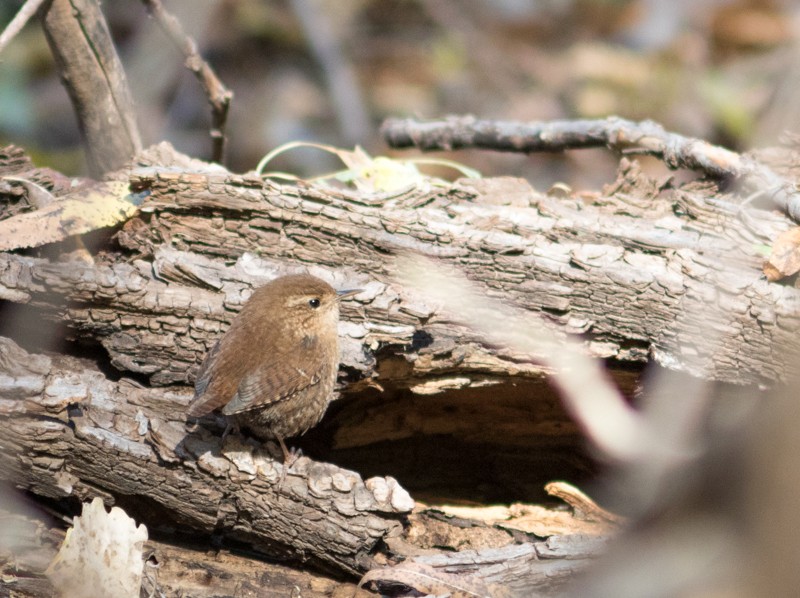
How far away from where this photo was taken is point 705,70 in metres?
7.76

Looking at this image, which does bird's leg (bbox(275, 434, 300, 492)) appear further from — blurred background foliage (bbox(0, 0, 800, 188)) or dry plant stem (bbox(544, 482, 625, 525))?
blurred background foliage (bbox(0, 0, 800, 188))

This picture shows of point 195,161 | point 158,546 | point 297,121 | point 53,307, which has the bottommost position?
point 158,546

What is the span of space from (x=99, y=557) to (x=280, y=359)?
2.79 ft

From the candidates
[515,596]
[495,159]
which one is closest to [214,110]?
[515,596]

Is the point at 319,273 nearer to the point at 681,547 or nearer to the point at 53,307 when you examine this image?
the point at 53,307

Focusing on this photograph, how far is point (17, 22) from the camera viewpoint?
2.96m

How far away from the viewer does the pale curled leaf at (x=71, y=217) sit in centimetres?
293

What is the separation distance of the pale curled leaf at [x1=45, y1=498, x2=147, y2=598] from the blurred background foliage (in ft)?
14.0

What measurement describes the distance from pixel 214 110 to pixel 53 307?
5.02 feet

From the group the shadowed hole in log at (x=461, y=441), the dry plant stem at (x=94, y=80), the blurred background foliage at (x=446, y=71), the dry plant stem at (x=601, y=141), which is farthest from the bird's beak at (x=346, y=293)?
the blurred background foliage at (x=446, y=71)

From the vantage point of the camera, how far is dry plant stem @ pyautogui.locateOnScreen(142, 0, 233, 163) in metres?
3.66

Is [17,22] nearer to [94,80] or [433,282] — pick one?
[94,80]

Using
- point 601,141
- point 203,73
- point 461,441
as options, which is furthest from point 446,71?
point 461,441

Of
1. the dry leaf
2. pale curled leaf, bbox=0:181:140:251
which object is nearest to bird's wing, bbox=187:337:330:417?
pale curled leaf, bbox=0:181:140:251
